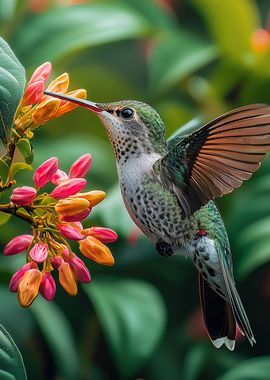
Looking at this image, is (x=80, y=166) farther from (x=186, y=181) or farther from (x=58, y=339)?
(x=58, y=339)

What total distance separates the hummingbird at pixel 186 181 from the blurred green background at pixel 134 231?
0.53 meters

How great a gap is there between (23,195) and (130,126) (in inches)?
11.0

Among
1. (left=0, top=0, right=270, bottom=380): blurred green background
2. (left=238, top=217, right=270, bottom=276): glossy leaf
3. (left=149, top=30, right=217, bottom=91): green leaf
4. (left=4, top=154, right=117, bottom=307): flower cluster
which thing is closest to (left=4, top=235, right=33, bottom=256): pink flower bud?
(left=4, top=154, right=117, bottom=307): flower cluster

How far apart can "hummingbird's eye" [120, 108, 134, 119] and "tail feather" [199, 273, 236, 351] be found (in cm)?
28

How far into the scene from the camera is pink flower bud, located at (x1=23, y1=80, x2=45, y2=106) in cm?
121

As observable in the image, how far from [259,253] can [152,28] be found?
883 millimetres

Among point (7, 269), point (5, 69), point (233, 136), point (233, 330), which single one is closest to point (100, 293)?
point (7, 269)

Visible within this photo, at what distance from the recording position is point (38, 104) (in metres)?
1.21

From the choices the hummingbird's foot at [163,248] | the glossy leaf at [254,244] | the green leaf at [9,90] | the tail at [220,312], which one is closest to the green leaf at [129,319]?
the glossy leaf at [254,244]

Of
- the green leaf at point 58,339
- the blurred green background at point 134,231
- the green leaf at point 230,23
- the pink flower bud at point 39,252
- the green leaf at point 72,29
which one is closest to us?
the pink flower bud at point 39,252

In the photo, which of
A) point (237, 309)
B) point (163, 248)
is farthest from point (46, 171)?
point (237, 309)

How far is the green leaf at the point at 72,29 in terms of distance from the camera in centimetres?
251

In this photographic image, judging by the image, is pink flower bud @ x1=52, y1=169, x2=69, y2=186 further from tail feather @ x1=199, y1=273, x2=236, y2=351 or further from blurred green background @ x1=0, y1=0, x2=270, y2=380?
blurred green background @ x1=0, y1=0, x2=270, y2=380

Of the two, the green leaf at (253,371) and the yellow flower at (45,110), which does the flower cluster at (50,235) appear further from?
the green leaf at (253,371)
